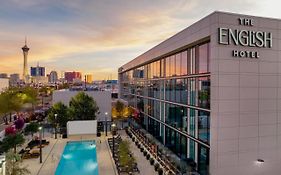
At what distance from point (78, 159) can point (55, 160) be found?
2920mm

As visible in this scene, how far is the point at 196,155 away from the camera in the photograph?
19969 mm

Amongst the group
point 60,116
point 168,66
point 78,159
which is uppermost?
point 168,66

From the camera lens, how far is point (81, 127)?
35156mm

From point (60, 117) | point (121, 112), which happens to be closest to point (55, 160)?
point (60, 117)

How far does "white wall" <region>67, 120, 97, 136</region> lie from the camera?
1375 inches

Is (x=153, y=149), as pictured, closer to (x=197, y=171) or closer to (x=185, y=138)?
(x=185, y=138)

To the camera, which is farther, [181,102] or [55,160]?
[55,160]

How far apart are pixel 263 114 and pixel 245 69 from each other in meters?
3.51

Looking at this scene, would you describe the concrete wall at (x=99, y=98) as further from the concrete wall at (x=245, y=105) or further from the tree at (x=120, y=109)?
the concrete wall at (x=245, y=105)

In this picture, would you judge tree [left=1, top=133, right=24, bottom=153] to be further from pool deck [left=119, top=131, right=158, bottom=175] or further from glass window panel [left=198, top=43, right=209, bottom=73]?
glass window panel [left=198, top=43, right=209, bottom=73]

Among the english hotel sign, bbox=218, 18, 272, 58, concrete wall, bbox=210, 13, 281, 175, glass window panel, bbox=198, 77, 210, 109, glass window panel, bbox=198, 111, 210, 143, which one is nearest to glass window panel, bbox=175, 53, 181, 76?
glass window panel, bbox=198, 77, 210, 109

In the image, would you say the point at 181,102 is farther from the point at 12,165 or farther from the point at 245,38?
the point at 12,165

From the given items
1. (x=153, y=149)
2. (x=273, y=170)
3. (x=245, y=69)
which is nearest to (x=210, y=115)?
(x=245, y=69)

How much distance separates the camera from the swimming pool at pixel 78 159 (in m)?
23.5
